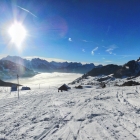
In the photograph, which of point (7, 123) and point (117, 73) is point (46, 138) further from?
point (117, 73)

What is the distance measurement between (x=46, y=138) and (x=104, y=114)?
19.6ft

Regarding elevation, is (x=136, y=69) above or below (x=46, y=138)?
above

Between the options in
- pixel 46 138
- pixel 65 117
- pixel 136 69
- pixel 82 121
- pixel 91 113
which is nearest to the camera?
pixel 46 138

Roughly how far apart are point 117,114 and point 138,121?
221cm

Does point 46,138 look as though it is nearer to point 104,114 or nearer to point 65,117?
point 65,117

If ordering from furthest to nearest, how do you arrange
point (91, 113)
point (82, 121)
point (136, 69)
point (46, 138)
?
point (136, 69)
point (91, 113)
point (82, 121)
point (46, 138)

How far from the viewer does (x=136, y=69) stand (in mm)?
180500

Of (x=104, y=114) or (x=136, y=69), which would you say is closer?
(x=104, y=114)

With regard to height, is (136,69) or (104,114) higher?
(136,69)

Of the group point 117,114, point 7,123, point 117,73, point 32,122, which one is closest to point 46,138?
point 32,122

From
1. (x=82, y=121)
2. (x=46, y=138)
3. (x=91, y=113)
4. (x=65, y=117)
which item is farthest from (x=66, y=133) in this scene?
(x=91, y=113)

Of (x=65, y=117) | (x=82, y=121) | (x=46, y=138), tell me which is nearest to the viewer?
(x=46, y=138)

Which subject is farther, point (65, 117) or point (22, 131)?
point (65, 117)

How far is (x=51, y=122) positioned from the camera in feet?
36.5
